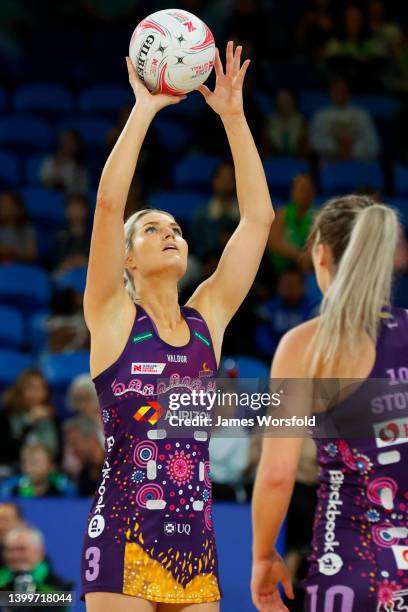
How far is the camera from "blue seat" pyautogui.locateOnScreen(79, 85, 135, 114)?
1208cm

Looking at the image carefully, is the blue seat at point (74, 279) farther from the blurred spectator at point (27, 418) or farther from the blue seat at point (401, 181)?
the blue seat at point (401, 181)

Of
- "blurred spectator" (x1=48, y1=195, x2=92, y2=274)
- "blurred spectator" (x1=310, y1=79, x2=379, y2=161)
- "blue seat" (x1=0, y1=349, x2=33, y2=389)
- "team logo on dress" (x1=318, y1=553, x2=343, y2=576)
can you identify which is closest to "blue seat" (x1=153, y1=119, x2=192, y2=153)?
"blurred spectator" (x1=310, y1=79, x2=379, y2=161)

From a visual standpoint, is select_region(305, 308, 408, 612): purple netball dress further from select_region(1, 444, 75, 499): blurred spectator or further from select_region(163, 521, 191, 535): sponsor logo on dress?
select_region(1, 444, 75, 499): blurred spectator

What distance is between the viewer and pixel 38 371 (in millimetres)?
7934

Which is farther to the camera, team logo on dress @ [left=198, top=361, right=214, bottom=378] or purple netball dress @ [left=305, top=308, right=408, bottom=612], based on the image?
team logo on dress @ [left=198, top=361, right=214, bottom=378]

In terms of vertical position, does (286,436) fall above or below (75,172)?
below

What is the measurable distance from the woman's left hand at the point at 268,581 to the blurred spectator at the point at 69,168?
7.66 metres

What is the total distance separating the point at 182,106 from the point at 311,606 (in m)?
9.44

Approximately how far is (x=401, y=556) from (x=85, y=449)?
159 inches

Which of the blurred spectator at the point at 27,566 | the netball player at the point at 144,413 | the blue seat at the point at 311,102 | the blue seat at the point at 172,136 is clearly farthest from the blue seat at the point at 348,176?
the netball player at the point at 144,413

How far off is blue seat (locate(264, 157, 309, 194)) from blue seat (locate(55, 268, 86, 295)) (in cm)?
226

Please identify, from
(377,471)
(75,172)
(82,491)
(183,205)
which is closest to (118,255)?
(377,471)

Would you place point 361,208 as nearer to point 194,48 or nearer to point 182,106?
point 194,48

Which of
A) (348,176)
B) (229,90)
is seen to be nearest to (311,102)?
(348,176)
